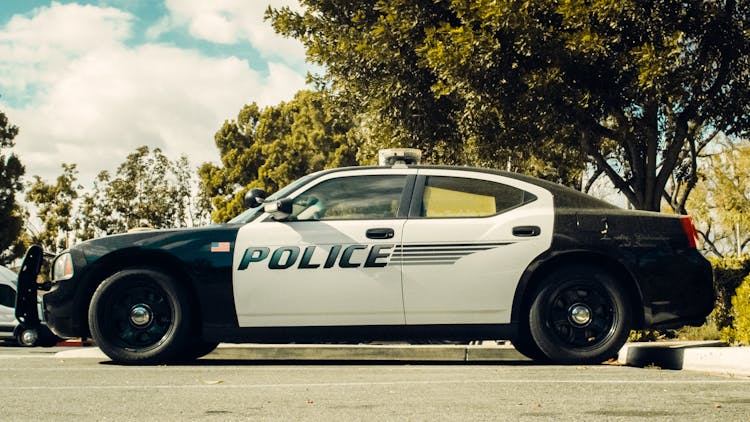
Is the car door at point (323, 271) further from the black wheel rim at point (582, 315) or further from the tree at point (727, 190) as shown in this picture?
the tree at point (727, 190)

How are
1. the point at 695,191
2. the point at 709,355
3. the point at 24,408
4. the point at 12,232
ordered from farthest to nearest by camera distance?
1. the point at 695,191
2. the point at 12,232
3. the point at 709,355
4. the point at 24,408

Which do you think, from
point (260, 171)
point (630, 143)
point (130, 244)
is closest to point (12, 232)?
point (260, 171)

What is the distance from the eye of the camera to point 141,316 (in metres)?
7.45

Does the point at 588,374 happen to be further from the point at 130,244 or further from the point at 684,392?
the point at 130,244

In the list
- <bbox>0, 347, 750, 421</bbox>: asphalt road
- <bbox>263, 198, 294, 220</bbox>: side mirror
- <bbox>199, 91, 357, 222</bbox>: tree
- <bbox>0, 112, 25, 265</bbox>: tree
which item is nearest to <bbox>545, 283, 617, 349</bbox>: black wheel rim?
<bbox>0, 347, 750, 421</bbox>: asphalt road

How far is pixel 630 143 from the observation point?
15.9m

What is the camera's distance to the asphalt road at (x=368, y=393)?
488cm

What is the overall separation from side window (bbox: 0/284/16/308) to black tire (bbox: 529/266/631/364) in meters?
14.3

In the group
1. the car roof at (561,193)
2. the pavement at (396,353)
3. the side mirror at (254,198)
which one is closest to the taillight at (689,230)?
the car roof at (561,193)

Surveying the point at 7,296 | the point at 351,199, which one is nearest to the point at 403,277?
the point at 351,199

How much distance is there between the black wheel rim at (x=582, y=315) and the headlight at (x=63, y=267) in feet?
12.7

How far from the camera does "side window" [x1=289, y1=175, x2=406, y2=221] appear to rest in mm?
7465

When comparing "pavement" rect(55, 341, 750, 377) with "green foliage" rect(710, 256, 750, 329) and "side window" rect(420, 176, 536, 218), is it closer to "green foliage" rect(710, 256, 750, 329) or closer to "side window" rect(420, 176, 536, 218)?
"green foliage" rect(710, 256, 750, 329)

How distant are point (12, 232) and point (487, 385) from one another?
36.4 meters
